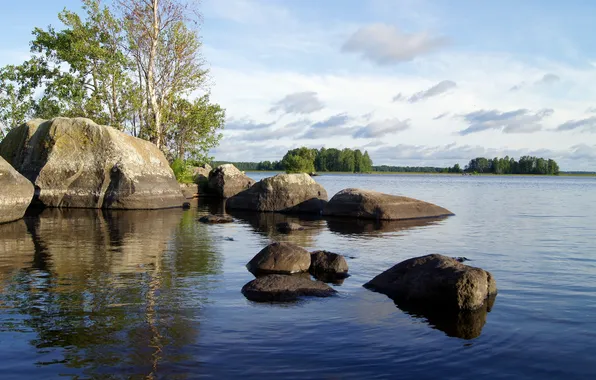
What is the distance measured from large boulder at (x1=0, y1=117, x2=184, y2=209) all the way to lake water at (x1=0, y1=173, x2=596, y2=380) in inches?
427

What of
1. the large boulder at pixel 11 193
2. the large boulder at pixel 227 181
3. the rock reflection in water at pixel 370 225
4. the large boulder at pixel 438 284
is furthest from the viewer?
the large boulder at pixel 227 181

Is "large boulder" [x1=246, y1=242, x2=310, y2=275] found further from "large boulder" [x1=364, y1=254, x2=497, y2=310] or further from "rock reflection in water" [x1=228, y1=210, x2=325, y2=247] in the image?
"rock reflection in water" [x1=228, y1=210, x2=325, y2=247]

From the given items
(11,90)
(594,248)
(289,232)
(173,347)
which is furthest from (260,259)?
(11,90)

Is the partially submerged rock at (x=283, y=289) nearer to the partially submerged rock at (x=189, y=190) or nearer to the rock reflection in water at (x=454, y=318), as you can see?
the rock reflection in water at (x=454, y=318)

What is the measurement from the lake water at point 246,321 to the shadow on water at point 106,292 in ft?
0.09

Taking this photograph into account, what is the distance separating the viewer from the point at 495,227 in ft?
70.7

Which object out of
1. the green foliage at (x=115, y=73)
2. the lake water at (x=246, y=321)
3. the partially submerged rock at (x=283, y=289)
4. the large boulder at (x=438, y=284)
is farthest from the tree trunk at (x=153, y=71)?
the large boulder at (x=438, y=284)

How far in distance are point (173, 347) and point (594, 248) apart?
554 inches

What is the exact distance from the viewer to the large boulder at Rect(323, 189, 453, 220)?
24141mm

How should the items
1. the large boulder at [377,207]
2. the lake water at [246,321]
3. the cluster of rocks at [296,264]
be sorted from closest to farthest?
the lake water at [246,321]
the cluster of rocks at [296,264]
the large boulder at [377,207]

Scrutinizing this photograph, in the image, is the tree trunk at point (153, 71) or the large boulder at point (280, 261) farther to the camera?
the tree trunk at point (153, 71)

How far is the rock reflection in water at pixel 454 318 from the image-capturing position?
7.71m

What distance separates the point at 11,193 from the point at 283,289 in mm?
13937

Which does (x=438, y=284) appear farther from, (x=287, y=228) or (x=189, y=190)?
(x=189, y=190)
